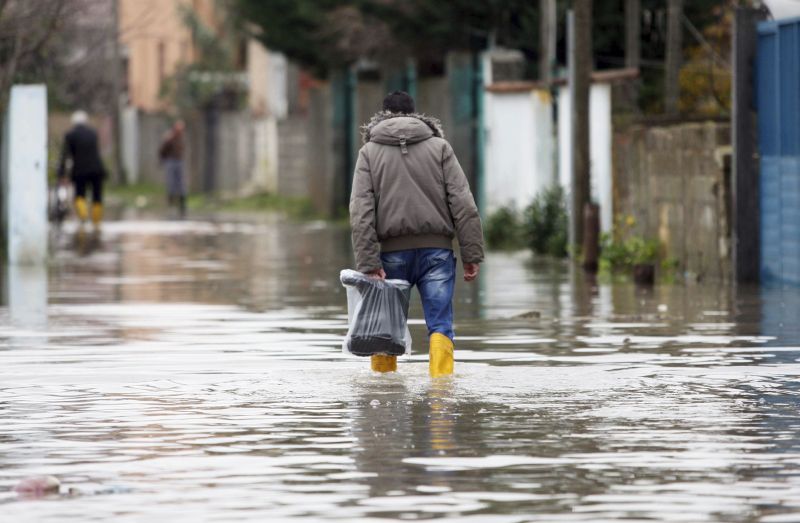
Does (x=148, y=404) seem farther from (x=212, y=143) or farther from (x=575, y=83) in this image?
(x=212, y=143)

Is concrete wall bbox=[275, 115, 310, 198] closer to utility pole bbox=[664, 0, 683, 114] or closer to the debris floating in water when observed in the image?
utility pole bbox=[664, 0, 683, 114]

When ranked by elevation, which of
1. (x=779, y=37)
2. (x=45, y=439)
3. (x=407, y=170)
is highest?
(x=779, y=37)

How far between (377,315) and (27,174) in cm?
1289

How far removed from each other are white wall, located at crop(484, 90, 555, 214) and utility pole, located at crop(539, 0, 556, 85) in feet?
1.57

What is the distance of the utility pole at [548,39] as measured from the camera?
27.8 meters

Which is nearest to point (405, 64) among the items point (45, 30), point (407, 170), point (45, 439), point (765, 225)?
point (45, 30)

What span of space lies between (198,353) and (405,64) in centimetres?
2408

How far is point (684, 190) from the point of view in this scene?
22047mm

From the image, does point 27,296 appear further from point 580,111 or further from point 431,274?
point 431,274

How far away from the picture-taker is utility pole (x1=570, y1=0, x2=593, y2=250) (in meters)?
24.5

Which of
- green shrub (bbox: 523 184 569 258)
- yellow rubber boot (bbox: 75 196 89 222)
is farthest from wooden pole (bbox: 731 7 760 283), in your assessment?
yellow rubber boot (bbox: 75 196 89 222)

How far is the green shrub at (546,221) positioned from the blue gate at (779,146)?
6.06 metres

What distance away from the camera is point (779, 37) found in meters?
19.9

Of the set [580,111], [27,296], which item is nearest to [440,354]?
[27,296]
